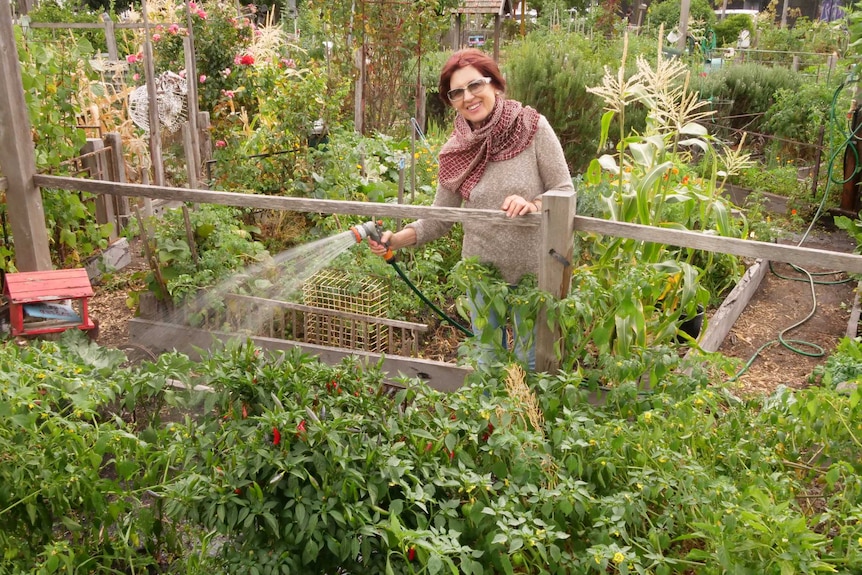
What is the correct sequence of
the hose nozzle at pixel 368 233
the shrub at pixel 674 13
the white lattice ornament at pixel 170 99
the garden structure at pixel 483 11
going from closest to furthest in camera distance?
the hose nozzle at pixel 368 233 → the white lattice ornament at pixel 170 99 → the garden structure at pixel 483 11 → the shrub at pixel 674 13

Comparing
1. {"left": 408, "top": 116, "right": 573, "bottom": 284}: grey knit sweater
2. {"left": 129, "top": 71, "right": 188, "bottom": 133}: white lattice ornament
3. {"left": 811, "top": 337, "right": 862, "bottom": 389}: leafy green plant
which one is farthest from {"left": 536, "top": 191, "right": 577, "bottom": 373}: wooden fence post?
{"left": 129, "top": 71, "right": 188, "bottom": 133}: white lattice ornament

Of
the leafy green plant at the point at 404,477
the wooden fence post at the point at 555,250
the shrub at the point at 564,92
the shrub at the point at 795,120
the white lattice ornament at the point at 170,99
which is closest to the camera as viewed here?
the leafy green plant at the point at 404,477

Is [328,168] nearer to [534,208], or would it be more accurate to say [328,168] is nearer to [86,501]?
[534,208]

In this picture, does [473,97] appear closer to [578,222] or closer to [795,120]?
[578,222]

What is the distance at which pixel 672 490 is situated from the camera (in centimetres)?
206

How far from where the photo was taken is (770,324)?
5.04m

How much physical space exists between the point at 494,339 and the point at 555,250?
39 centimetres

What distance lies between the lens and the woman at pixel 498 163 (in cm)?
286

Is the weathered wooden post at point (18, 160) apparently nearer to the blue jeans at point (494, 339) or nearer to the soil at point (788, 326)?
the blue jeans at point (494, 339)

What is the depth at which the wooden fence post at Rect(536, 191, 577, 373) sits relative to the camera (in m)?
2.61

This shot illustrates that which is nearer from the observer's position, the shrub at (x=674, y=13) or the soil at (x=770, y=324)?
the soil at (x=770, y=324)

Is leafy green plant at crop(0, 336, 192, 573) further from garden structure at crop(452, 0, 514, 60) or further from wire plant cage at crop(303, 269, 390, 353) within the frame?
garden structure at crop(452, 0, 514, 60)

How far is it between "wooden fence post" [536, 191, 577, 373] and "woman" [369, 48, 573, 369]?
10cm

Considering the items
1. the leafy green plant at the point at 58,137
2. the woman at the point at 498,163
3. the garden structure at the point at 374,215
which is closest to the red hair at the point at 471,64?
the woman at the point at 498,163
